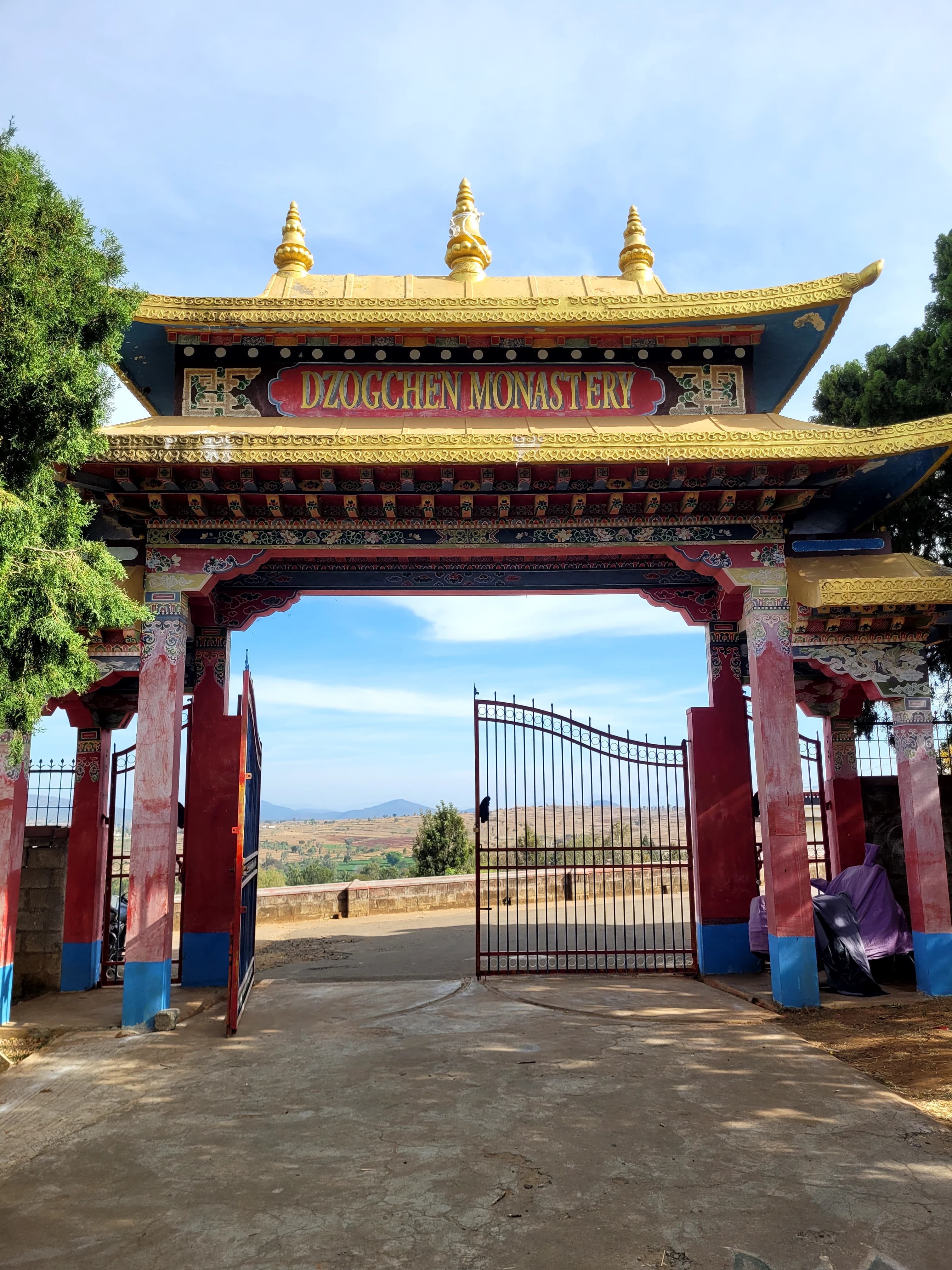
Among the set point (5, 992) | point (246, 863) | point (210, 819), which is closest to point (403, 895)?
point (210, 819)

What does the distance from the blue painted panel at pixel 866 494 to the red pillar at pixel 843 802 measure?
116 inches

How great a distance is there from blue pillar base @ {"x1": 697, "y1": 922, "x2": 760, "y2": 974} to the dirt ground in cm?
188

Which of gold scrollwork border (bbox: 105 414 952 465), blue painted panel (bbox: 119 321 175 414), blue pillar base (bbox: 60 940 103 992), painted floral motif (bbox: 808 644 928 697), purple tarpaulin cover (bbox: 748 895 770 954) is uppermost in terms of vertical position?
blue painted panel (bbox: 119 321 175 414)

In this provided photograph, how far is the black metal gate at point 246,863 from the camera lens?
734 cm

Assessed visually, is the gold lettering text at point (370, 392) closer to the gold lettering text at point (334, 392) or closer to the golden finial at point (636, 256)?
the gold lettering text at point (334, 392)

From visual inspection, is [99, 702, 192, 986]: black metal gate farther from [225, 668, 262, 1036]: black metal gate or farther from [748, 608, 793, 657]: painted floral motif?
[748, 608, 793, 657]: painted floral motif

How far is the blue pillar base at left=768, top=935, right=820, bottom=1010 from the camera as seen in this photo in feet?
26.0

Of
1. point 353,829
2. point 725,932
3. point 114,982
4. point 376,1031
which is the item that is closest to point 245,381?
point 376,1031

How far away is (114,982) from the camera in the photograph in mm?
10266

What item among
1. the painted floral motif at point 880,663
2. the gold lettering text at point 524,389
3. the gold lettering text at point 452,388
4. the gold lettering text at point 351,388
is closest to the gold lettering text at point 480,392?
the gold lettering text at point 452,388

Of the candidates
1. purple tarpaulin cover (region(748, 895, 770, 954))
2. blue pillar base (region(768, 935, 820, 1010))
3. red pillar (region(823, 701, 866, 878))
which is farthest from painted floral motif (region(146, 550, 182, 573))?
red pillar (region(823, 701, 866, 878))

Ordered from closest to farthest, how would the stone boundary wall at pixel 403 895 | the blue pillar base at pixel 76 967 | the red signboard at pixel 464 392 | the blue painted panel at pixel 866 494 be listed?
the blue painted panel at pixel 866 494 < the red signboard at pixel 464 392 < the blue pillar base at pixel 76 967 < the stone boundary wall at pixel 403 895

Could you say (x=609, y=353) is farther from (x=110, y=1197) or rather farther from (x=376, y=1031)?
(x=110, y=1197)

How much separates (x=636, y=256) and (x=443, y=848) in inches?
589
